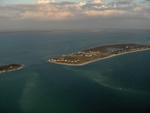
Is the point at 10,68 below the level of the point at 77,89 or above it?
above

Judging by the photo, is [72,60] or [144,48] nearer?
[72,60]

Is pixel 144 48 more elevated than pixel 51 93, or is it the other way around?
pixel 51 93

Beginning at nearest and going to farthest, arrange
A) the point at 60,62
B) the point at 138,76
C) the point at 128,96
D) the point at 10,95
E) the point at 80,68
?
the point at 128,96 < the point at 10,95 < the point at 138,76 < the point at 80,68 < the point at 60,62

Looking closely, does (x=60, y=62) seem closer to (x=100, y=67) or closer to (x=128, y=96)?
(x=100, y=67)

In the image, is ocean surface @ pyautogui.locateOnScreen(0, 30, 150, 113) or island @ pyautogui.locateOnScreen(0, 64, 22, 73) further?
island @ pyautogui.locateOnScreen(0, 64, 22, 73)

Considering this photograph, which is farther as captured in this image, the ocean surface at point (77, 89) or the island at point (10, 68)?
the island at point (10, 68)

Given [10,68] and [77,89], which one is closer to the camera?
[77,89]

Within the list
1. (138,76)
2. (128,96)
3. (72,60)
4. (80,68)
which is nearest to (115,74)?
(138,76)

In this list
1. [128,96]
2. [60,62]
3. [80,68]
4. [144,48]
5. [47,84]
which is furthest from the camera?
[144,48]

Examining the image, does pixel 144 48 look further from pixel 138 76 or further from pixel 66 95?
pixel 66 95
